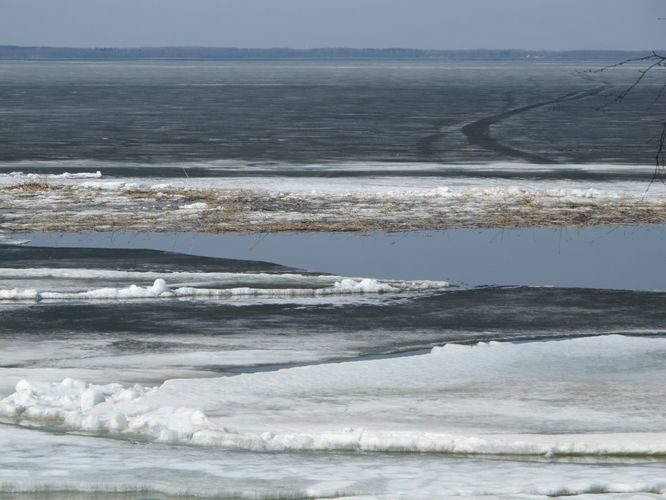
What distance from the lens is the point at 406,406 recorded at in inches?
369

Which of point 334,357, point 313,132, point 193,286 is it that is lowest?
point 313,132

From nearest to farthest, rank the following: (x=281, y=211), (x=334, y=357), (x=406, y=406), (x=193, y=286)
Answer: (x=406, y=406) → (x=334, y=357) → (x=193, y=286) → (x=281, y=211)

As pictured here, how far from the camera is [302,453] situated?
8.29 m

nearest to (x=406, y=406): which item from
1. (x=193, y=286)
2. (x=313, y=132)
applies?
(x=193, y=286)

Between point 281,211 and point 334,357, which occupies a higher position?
point 334,357

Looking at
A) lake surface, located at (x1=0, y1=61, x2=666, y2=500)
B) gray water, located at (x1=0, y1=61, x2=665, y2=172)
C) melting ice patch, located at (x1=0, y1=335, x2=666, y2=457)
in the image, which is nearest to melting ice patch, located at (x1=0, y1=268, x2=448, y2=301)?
lake surface, located at (x1=0, y1=61, x2=666, y2=500)

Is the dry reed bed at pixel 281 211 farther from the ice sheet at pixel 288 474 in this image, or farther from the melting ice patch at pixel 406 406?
the ice sheet at pixel 288 474

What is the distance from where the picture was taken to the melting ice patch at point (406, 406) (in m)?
8.44

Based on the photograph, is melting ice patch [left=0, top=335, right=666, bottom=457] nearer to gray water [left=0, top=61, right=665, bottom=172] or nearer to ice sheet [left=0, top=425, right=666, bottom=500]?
ice sheet [left=0, top=425, right=666, bottom=500]

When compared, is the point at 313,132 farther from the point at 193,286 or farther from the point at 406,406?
the point at 406,406

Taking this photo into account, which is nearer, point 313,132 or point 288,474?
point 288,474

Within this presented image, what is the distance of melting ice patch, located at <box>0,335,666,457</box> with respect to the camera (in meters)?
8.44

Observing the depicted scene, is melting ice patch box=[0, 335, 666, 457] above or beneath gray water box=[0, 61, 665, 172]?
above

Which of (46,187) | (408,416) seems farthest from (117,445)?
(46,187)
